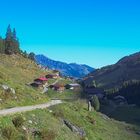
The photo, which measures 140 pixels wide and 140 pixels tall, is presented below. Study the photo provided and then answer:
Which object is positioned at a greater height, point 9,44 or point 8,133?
point 9,44

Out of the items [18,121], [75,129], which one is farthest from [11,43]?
[18,121]

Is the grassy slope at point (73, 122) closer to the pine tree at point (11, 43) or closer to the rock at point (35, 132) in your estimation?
the rock at point (35, 132)

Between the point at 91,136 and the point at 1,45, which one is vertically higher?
the point at 1,45

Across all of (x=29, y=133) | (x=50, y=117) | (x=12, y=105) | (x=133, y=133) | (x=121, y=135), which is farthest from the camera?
(x=133, y=133)

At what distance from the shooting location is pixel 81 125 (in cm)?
5978

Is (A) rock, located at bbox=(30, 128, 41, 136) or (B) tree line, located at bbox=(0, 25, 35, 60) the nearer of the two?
(A) rock, located at bbox=(30, 128, 41, 136)

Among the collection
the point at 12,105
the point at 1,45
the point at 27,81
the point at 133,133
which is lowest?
the point at 133,133

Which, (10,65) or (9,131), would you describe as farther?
(10,65)

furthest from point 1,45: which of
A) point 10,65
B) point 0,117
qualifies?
point 0,117

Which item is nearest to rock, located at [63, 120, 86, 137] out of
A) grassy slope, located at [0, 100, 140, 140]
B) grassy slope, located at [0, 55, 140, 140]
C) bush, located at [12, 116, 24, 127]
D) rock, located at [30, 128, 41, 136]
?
grassy slope, located at [0, 100, 140, 140]

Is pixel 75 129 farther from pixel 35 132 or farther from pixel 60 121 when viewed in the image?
pixel 35 132

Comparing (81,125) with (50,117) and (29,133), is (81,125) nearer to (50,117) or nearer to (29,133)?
(50,117)

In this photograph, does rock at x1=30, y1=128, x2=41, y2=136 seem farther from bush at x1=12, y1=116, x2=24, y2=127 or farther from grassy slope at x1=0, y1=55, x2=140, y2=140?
bush at x1=12, y1=116, x2=24, y2=127

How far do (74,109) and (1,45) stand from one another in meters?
120
